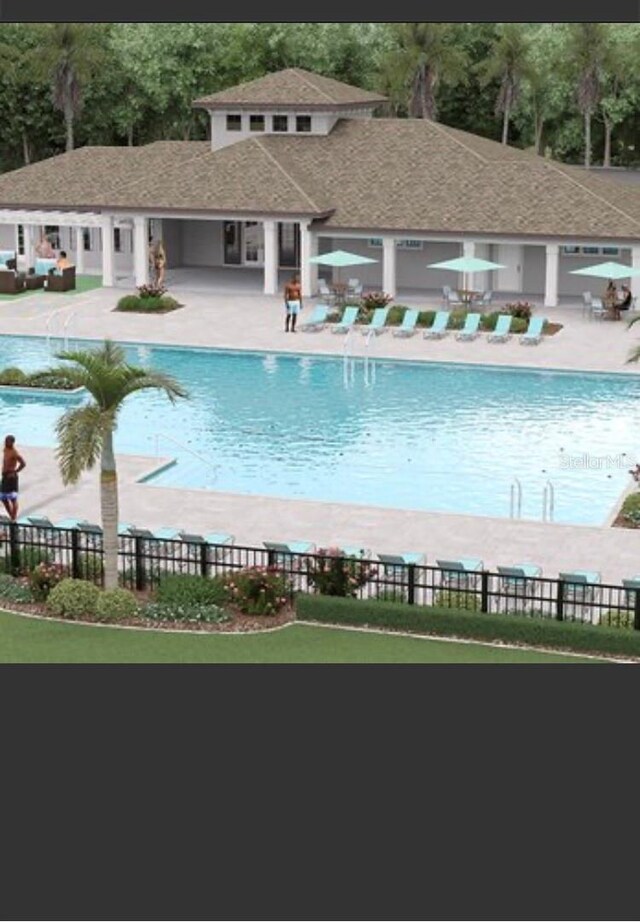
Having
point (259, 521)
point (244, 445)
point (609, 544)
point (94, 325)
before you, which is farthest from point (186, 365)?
point (609, 544)

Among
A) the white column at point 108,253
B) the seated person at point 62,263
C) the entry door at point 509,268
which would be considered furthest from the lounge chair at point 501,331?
the seated person at point 62,263

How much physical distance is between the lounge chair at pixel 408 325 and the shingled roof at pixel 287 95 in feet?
43.5

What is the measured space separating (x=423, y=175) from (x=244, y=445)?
22.1 metres

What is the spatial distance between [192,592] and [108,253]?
33.8 m

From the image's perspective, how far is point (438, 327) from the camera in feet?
152

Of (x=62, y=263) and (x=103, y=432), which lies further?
(x=62, y=263)

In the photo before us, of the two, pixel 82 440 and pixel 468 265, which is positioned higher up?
pixel 468 265

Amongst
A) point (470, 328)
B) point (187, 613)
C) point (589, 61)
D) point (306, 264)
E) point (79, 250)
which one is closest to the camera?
point (187, 613)

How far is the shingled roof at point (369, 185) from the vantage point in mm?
51062

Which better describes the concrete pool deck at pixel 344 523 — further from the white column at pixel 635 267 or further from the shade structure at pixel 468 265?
the white column at pixel 635 267

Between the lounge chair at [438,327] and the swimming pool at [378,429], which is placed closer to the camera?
the swimming pool at [378,429]

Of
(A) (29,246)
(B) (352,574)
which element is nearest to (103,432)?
(B) (352,574)

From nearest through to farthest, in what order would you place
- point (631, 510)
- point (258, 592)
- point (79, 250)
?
point (258, 592) → point (631, 510) → point (79, 250)

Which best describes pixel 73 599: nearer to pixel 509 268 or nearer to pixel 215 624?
pixel 215 624
